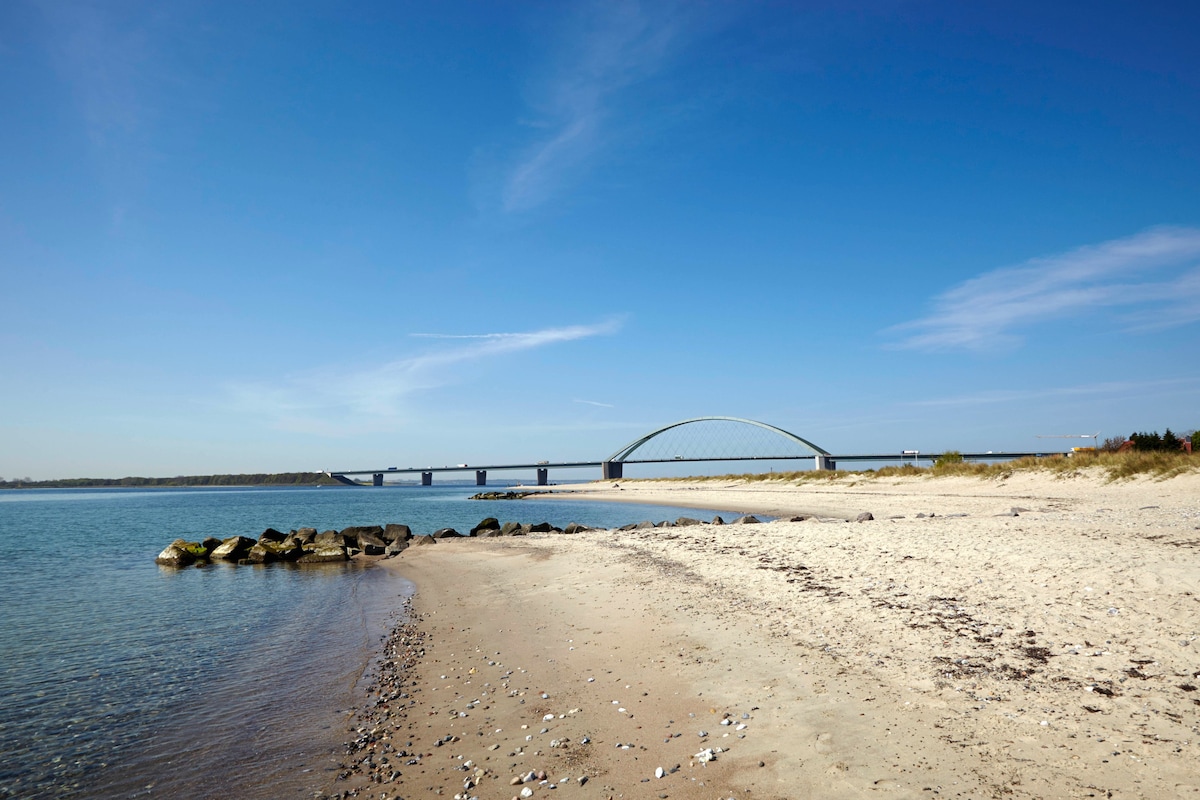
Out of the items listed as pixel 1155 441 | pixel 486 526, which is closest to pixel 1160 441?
pixel 1155 441

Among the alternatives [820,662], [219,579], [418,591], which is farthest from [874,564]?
[219,579]

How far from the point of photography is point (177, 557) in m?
27.0

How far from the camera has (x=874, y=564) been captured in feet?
46.1

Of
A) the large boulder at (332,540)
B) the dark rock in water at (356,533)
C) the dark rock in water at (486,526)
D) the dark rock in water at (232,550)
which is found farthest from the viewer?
the dark rock in water at (486,526)

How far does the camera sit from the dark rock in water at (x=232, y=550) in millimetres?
28781

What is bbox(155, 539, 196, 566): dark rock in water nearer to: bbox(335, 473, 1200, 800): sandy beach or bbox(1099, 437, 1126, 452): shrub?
bbox(335, 473, 1200, 800): sandy beach

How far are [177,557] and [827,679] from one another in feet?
94.6

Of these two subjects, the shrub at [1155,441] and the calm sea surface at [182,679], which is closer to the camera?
the calm sea surface at [182,679]

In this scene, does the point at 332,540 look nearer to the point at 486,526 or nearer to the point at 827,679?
the point at 486,526

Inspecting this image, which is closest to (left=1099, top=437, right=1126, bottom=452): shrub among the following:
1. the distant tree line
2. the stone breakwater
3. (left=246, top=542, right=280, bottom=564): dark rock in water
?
the distant tree line

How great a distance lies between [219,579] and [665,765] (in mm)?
22489

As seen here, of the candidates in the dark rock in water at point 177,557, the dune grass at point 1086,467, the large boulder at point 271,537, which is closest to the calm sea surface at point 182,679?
the dark rock in water at point 177,557

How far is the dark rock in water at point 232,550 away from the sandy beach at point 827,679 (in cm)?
1807

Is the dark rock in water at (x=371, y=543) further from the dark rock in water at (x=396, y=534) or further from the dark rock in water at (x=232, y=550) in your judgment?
the dark rock in water at (x=232, y=550)
